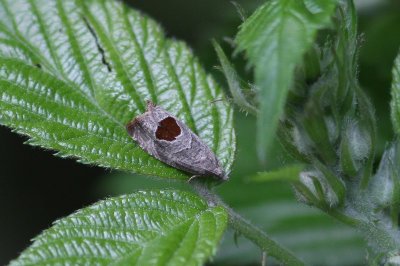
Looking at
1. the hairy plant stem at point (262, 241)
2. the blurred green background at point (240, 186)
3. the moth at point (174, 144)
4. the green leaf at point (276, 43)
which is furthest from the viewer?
the blurred green background at point (240, 186)

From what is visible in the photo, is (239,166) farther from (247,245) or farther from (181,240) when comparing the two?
(181,240)

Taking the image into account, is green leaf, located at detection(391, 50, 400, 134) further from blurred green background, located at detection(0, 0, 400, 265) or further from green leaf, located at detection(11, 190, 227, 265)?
green leaf, located at detection(11, 190, 227, 265)

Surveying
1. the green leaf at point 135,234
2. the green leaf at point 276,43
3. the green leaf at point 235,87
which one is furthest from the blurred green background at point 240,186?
the green leaf at point 276,43

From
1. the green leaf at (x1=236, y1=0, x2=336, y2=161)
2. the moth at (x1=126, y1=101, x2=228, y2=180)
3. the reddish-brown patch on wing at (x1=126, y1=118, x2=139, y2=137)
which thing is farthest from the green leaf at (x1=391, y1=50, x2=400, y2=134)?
the reddish-brown patch on wing at (x1=126, y1=118, x2=139, y2=137)

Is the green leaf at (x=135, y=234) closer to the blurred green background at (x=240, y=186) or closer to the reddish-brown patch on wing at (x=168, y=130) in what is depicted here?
the reddish-brown patch on wing at (x=168, y=130)

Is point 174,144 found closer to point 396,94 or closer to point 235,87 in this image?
point 235,87
